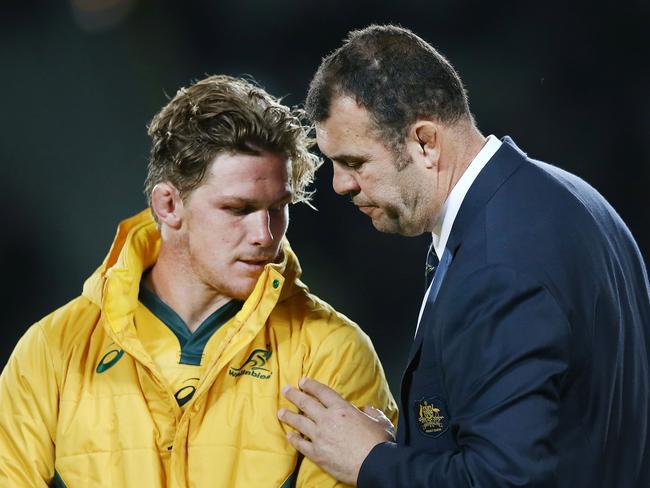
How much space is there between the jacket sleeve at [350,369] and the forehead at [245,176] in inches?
13.5

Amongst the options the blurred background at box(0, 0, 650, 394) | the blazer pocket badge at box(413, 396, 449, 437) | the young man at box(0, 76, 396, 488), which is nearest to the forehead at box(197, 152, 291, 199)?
the young man at box(0, 76, 396, 488)

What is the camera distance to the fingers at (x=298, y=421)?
1.98 metres

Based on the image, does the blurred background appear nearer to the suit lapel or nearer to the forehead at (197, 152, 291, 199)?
the forehead at (197, 152, 291, 199)

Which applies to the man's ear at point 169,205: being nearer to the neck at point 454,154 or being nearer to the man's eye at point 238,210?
the man's eye at point 238,210

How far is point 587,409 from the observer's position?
166 cm

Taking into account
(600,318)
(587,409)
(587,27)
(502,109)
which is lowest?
(587,409)

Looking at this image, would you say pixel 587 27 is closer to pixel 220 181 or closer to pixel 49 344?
pixel 220 181

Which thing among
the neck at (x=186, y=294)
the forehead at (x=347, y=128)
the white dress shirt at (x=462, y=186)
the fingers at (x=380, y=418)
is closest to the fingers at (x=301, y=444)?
the fingers at (x=380, y=418)

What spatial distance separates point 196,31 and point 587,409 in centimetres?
270

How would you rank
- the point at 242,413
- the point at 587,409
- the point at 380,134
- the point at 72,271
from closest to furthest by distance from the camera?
the point at 587,409 < the point at 380,134 < the point at 242,413 < the point at 72,271

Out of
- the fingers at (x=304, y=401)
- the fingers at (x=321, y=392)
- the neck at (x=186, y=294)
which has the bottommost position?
the fingers at (x=304, y=401)

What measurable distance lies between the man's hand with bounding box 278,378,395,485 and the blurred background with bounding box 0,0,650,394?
5.82 feet

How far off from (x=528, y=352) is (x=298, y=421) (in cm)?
64

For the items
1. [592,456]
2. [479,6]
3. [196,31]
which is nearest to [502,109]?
[479,6]
